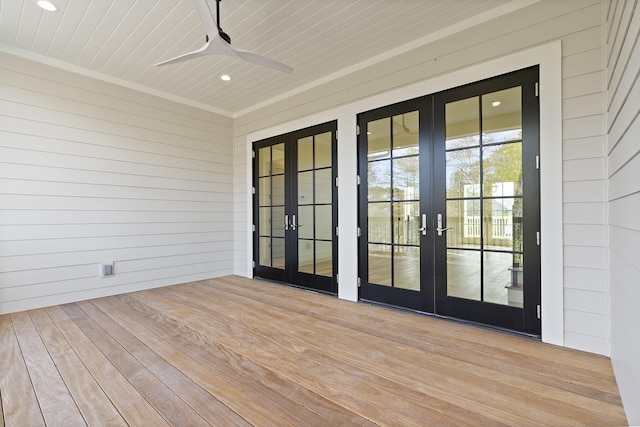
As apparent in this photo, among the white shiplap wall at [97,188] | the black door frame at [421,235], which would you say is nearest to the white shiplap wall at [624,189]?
the black door frame at [421,235]

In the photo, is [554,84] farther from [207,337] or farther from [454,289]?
[207,337]

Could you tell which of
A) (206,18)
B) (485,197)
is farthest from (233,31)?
(485,197)

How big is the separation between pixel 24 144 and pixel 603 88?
219 inches

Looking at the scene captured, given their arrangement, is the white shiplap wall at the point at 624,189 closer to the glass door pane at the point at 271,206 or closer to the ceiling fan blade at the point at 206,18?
the ceiling fan blade at the point at 206,18

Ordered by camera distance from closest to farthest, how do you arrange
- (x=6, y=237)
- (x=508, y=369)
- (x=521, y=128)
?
(x=508, y=369) < (x=521, y=128) < (x=6, y=237)

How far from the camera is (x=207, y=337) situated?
101 inches

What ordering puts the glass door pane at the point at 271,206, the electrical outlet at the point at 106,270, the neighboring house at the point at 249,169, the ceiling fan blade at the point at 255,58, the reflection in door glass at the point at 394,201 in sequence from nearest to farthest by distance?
the neighboring house at the point at 249,169 < the ceiling fan blade at the point at 255,58 < the reflection in door glass at the point at 394,201 < the electrical outlet at the point at 106,270 < the glass door pane at the point at 271,206

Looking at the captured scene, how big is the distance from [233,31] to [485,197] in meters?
2.97

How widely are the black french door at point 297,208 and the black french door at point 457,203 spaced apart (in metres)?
0.57

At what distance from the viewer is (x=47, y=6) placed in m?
2.58

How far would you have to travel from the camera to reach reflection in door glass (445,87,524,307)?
102 inches

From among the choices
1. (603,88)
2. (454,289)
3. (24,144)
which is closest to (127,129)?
(24,144)

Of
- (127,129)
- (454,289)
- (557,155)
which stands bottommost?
(454,289)

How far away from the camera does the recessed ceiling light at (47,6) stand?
252cm
